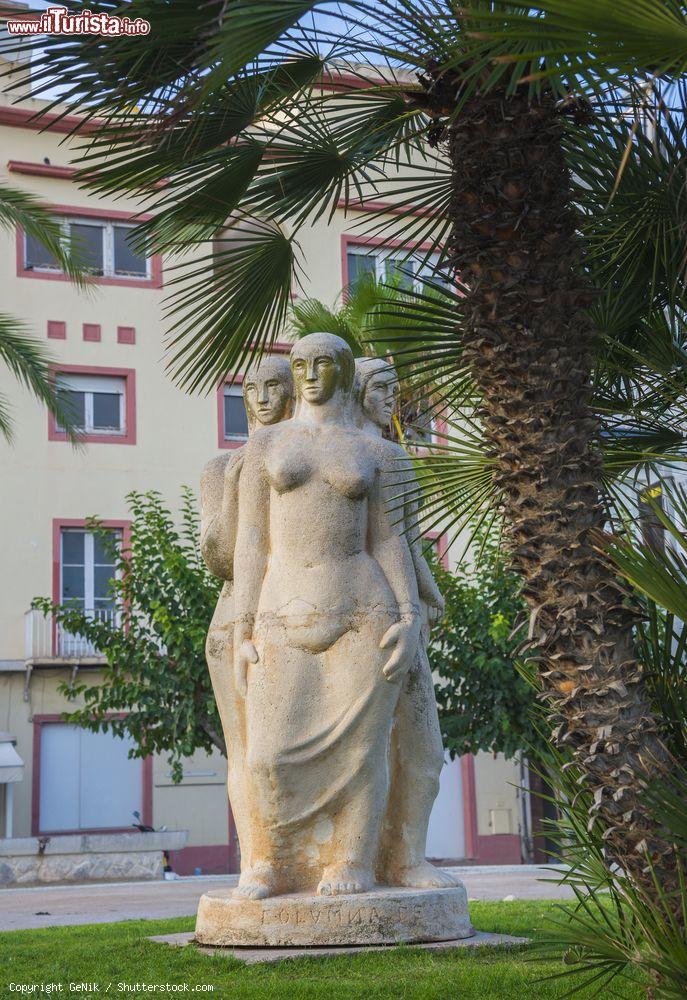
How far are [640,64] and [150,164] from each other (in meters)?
2.58

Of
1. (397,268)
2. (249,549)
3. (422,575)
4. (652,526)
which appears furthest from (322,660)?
(652,526)

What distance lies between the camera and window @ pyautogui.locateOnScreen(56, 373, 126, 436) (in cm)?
2480

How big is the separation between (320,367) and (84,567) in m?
18.3

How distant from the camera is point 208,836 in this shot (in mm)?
24125

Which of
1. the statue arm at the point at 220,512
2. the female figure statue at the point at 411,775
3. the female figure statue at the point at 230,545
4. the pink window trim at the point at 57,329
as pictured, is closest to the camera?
the female figure statue at the point at 411,775

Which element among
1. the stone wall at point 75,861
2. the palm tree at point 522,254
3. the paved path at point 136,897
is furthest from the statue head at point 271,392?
the stone wall at point 75,861

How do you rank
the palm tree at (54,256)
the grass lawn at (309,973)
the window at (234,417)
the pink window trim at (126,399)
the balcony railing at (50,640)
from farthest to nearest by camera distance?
the window at (234,417) → the pink window trim at (126,399) → the balcony railing at (50,640) → the palm tree at (54,256) → the grass lawn at (309,973)

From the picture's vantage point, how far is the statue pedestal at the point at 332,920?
20.1ft

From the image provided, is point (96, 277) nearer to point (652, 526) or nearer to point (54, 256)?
point (54, 256)

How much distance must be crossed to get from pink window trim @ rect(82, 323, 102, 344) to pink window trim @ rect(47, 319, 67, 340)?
0.36 meters

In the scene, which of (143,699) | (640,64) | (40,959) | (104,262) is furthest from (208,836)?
(640,64)

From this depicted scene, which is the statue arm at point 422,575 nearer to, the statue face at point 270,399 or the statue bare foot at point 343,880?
the statue face at point 270,399

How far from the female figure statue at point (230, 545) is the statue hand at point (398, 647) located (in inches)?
34.2

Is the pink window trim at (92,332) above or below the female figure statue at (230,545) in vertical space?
above
